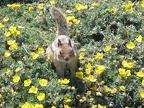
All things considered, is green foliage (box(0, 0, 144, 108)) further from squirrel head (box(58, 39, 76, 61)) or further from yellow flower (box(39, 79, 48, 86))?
squirrel head (box(58, 39, 76, 61))

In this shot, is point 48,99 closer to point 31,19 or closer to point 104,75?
point 104,75

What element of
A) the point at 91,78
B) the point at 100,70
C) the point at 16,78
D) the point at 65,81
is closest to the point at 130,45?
the point at 100,70

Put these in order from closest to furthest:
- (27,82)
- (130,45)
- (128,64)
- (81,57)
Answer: (27,82) → (128,64) → (81,57) → (130,45)

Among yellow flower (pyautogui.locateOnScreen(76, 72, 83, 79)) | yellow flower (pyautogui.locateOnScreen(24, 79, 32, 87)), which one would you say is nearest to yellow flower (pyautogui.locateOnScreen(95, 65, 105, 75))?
yellow flower (pyautogui.locateOnScreen(76, 72, 83, 79))

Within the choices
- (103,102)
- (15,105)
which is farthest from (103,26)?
(15,105)

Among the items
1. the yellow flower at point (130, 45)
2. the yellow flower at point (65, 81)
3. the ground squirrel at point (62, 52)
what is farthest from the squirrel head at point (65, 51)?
the yellow flower at point (130, 45)

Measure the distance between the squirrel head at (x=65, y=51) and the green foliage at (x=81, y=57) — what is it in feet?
1.17

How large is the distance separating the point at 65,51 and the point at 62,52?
0.04m

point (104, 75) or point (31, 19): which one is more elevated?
point (31, 19)

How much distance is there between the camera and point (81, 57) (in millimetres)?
5719

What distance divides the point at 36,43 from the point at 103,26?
1195mm

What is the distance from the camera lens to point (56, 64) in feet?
17.7

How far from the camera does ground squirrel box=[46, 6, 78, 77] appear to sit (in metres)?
5.08

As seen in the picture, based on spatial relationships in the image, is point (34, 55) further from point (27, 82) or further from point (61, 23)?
point (61, 23)
